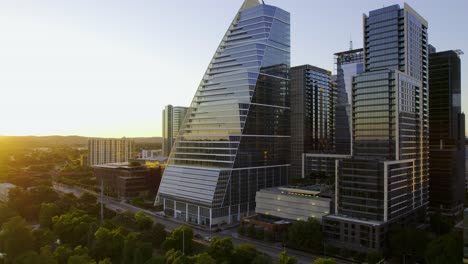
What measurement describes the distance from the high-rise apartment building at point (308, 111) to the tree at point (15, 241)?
9234 centimetres

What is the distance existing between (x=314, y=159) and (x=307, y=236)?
57.2 metres

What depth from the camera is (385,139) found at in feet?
291

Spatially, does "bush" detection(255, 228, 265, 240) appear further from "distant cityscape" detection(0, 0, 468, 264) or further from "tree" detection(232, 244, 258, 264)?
"tree" detection(232, 244, 258, 264)

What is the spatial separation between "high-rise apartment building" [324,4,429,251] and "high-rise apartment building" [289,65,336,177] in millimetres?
44951

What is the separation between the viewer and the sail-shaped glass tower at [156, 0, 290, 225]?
113 metres

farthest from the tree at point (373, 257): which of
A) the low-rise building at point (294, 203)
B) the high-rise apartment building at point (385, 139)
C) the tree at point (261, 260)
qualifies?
the tree at point (261, 260)

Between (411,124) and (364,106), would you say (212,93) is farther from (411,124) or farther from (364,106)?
(411,124)

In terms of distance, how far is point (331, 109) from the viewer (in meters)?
159

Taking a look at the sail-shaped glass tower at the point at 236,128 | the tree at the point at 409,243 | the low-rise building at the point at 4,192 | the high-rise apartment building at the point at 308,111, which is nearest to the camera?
the tree at the point at 409,243

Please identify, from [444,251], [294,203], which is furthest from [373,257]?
[294,203]

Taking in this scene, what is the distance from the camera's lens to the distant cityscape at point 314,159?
81.7m

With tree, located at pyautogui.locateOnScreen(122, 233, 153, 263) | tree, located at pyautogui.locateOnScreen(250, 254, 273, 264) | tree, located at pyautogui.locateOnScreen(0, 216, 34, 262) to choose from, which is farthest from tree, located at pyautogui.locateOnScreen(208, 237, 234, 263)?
tree, located at pyautogui.locateOnScreen(0, 216, 34, 262)

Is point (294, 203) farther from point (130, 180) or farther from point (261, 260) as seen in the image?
point (130, 180)

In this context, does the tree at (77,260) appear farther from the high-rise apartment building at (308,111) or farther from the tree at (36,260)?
the high-rise apartment building at (308,111)
